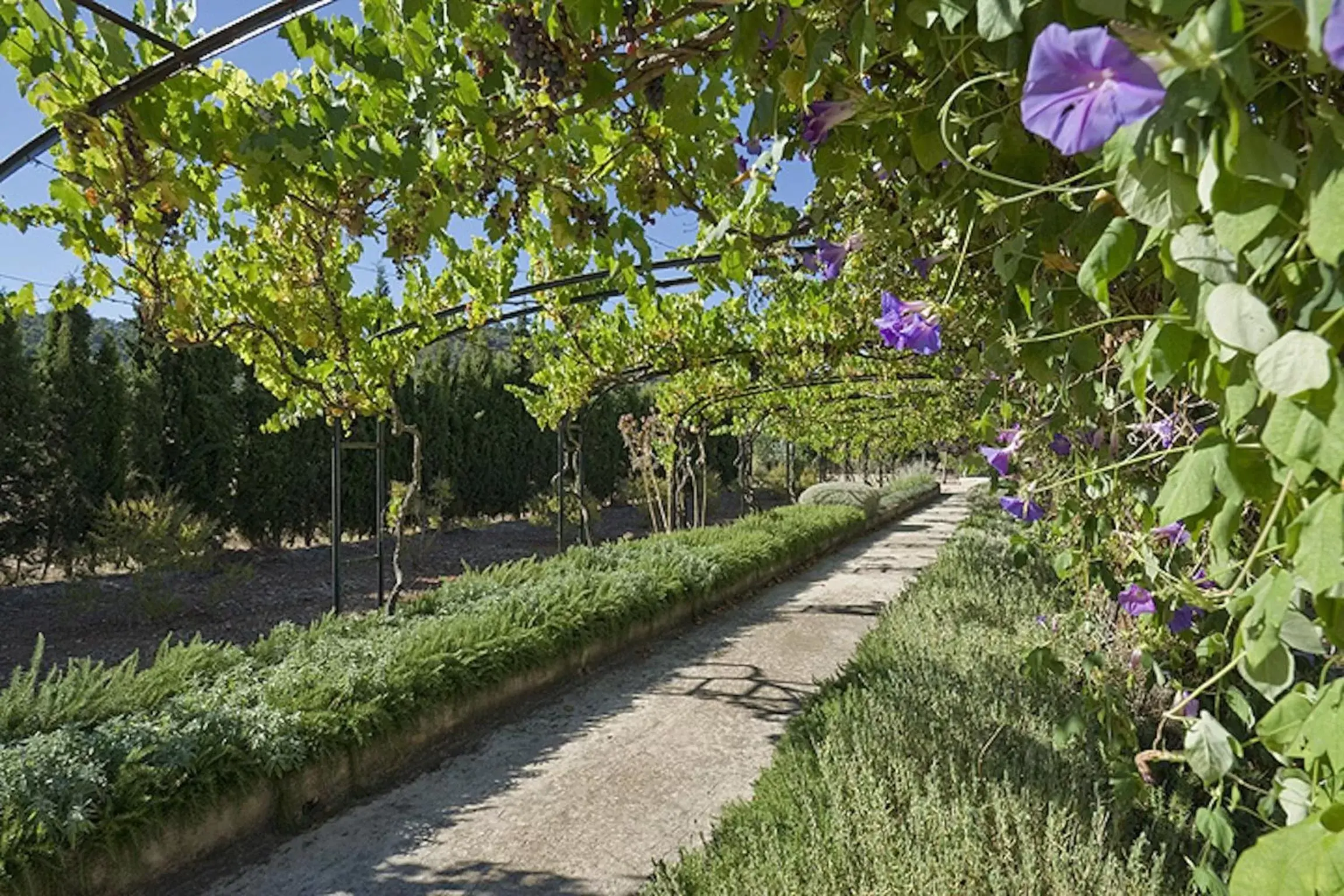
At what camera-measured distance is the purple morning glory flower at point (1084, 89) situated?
44 centimetres

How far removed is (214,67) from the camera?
2.91m

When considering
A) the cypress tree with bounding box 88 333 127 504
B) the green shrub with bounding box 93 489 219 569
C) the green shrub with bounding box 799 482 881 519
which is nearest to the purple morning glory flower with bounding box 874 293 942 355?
the green shrub with bounding box 93 489 219 569

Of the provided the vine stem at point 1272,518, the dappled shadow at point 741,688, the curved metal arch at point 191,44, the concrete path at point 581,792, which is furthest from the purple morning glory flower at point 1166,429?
the dappled shadow at point 741,688

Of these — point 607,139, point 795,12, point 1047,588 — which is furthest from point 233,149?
point 1047,588

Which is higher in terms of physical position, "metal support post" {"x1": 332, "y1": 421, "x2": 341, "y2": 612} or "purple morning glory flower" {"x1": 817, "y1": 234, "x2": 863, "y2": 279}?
"purple morning glory flower" {"x1": 817, "y1": 234, "x2": 863, "y2": 279}

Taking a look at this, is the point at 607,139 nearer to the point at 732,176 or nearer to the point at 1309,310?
the point at 732,176

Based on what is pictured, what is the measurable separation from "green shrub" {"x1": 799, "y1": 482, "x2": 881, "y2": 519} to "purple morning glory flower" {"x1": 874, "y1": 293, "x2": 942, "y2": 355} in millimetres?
16105

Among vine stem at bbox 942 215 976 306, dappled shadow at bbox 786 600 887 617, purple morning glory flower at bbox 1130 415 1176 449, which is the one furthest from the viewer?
dappled shadow at bbox 786 600 887 617

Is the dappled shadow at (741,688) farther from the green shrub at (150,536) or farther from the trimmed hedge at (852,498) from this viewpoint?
the trimmed hedge at (852,498)

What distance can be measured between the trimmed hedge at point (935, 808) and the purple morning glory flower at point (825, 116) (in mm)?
1758

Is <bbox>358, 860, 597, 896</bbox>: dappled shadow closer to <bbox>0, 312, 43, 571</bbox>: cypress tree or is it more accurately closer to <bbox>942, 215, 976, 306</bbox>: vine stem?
<bbox>942, 215, 976, 306</bbox>: vine stem

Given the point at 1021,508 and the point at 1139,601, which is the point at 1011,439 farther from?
the point at 1139,601

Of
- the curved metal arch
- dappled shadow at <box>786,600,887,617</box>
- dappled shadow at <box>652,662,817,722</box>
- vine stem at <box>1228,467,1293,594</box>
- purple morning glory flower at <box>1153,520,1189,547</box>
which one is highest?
the curved metal arch

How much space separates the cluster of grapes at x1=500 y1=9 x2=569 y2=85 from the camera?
1.53 meters
